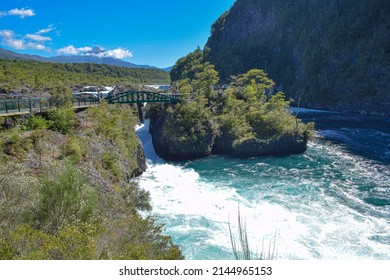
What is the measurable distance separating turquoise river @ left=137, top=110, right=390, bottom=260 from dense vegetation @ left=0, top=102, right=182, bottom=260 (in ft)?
9.90

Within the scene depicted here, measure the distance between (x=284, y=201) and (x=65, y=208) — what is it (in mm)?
15376

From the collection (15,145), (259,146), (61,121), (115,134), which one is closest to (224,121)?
(259,146)

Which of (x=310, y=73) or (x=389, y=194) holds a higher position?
(x=310, y=73)

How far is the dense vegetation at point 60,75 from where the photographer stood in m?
48.0

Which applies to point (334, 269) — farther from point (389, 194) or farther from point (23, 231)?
point (389, 194)

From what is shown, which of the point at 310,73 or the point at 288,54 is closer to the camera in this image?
the point at 310,73

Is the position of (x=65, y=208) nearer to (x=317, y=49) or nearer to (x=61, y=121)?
(x=61, y=121)

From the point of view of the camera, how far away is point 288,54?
111 meters

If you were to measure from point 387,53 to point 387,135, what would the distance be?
39432 mm

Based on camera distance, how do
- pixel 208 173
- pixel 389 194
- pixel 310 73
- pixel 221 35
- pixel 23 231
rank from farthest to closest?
pixel 221 35
pixel 310 73
pixel 208 173
pixel 389 194
pixel 23 231

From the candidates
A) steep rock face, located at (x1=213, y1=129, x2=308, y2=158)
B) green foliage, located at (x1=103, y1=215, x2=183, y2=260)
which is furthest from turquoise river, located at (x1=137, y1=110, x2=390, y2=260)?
green foliage, located at (x1=103, y1=215, x2=183, y2=260)

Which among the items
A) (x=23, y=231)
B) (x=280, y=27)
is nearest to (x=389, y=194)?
(x=23, y=231)

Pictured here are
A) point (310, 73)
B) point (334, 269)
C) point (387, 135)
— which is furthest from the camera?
point (310, 73)

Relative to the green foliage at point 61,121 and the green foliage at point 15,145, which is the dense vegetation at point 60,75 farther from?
the green foliage at point 15,145
